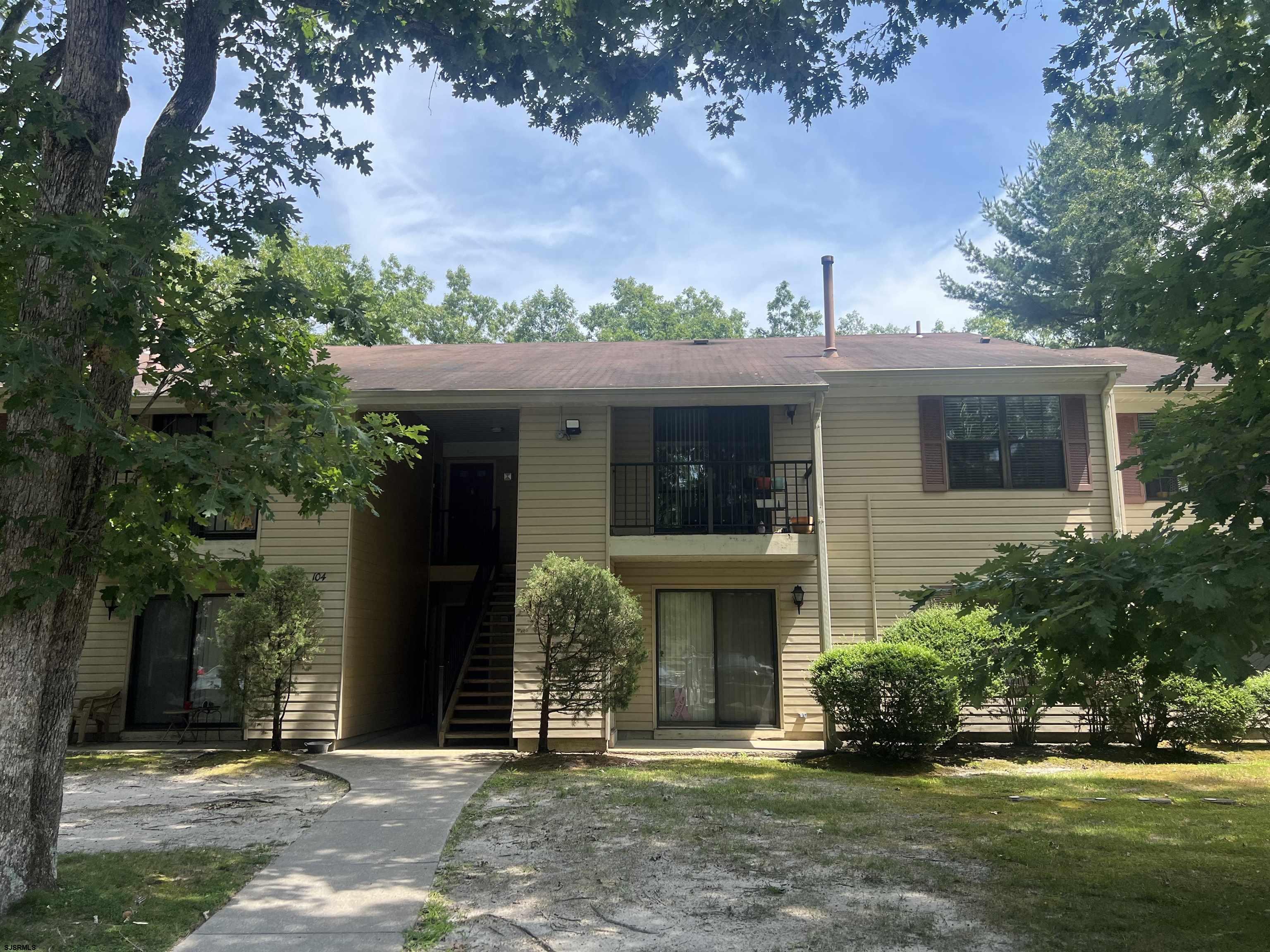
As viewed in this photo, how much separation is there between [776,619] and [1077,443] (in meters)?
4.90

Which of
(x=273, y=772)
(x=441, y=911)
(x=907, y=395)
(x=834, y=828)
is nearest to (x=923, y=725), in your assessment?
(x=834, y=828)

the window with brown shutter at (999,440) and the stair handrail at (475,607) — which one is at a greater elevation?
the window with brown shutter at (999,440)

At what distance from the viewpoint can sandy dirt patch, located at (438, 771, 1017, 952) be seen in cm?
432

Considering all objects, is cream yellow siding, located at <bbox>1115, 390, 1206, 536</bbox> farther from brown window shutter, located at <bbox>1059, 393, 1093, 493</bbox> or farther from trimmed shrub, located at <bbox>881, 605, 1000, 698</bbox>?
trimmed shrub, located at <bbox>881, 605, 1000, 698</bbox>

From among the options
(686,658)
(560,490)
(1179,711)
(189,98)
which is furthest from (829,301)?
(189,98)

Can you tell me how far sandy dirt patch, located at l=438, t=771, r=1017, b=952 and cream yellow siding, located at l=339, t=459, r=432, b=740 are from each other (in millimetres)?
4913

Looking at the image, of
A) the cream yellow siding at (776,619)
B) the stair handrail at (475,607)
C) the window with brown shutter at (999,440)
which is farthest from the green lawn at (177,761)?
the window with brown shutter at (999,440)

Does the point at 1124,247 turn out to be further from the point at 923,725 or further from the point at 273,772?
the point at 273,772

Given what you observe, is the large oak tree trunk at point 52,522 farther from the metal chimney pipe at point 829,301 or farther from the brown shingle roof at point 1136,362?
the brown shingle roof at point 1136,362

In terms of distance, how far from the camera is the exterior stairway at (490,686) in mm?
11367

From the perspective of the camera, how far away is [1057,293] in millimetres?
23625

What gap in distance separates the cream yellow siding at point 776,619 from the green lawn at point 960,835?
1596mm

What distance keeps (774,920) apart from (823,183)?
1111 centimetres

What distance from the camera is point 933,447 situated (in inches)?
475
